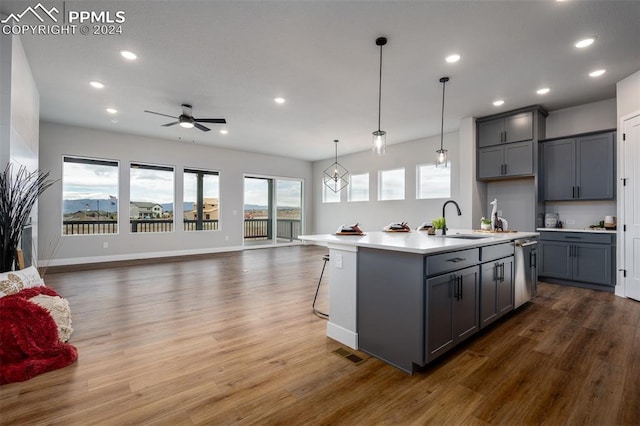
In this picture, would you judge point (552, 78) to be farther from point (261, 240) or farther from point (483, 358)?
point (261, 240)

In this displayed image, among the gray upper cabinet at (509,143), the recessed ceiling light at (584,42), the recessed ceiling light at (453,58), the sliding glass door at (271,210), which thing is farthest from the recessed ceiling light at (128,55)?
the gray upper cabinet at (509,143)

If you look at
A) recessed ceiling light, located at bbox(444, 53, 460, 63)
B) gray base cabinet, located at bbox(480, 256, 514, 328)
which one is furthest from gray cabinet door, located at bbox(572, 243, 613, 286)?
recessed ceiling light, located at bbox(444, 53, 460, 63)

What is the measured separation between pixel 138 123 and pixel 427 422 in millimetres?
6947

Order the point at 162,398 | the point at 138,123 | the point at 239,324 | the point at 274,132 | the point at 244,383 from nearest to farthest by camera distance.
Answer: the point at 162,398
the point at 244,383
the point at 239,324
the point at 138,123
the point at 274,132

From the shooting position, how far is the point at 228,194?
840 centimetres

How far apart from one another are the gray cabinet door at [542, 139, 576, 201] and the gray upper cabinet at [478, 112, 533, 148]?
0.43 meters

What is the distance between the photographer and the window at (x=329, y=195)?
9492 mm

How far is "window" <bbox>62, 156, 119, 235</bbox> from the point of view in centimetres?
631

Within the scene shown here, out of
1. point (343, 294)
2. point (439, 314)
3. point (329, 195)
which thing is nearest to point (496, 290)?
point (439, 314)

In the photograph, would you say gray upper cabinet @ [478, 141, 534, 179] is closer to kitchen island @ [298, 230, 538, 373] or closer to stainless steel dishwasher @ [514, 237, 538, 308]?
stainless steel dishwasher @ [514, 237, 538, 308]

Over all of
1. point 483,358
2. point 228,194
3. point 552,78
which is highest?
point 552,78

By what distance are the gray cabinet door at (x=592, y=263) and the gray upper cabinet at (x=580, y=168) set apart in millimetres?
803

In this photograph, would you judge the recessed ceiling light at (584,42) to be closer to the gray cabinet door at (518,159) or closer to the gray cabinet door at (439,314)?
the gray cabinet door at (518,159)

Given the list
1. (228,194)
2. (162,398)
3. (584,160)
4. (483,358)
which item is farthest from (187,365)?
(228,194)
